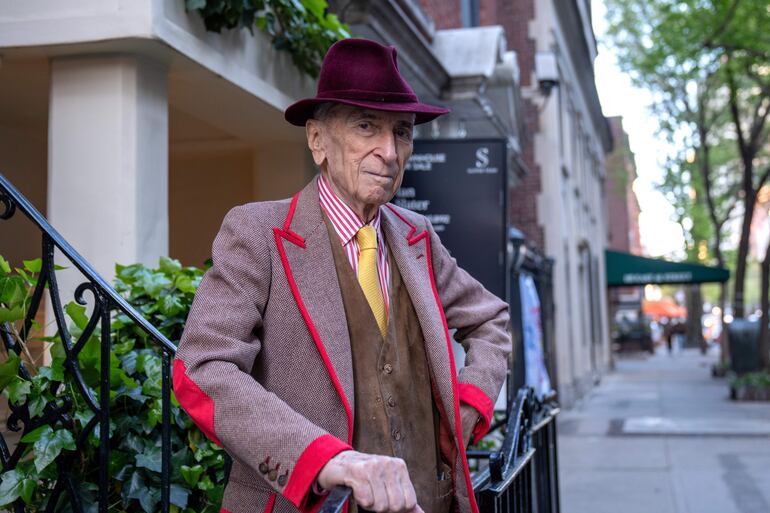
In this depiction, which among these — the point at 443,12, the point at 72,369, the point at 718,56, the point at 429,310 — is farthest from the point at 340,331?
the point at 718,56

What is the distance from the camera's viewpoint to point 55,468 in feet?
10.5

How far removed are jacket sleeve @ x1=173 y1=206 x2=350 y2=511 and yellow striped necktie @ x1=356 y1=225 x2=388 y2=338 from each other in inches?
10.7

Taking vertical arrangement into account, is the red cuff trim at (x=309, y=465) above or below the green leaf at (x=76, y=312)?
below

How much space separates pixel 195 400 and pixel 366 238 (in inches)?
24.6

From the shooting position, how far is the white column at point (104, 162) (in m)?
4.65

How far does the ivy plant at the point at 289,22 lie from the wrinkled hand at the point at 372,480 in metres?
3.62

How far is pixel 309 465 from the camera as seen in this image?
1.83m

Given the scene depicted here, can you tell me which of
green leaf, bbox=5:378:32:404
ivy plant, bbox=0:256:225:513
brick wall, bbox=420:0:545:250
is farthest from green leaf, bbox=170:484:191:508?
brick wall, bbox=420:0:545:250

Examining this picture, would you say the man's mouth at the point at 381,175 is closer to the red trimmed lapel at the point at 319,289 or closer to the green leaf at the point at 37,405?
the red trimmed lapel at the point at 319,289

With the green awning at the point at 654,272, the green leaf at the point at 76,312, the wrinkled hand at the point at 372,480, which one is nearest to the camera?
the wrinkled hand at the point at 372,480

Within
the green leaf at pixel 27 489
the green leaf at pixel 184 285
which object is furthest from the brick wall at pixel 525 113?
the green leaf at pixel 27 489

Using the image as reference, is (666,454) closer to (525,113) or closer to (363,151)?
(525,113)

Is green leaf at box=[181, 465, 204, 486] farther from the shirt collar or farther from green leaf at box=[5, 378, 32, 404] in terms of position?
the shirt collar

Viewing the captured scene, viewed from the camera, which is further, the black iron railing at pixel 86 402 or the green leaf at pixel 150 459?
the green leaf at pixel 150 459
